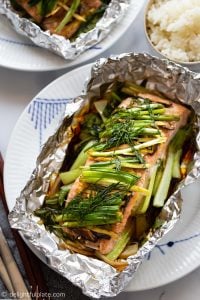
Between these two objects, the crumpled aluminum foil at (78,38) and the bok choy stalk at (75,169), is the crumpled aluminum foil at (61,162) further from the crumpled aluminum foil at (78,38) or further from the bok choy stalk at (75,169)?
the crumpled aluminum foil at (78,38)

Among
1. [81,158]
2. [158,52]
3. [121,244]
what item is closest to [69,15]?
[158,52]

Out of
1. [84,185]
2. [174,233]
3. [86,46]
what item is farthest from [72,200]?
[86,46]

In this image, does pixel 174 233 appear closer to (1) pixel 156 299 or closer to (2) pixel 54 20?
(1) pixel 156 299

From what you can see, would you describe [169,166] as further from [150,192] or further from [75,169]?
[75,169]

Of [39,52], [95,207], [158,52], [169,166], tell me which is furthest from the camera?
[39,52]

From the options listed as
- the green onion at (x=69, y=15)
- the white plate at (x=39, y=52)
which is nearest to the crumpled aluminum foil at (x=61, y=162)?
the white plate at (x=39, y=52)

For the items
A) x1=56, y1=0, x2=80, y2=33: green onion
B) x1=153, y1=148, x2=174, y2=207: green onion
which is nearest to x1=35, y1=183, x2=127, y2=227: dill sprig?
x1=153, y1=148, x2=174, y2=207: green onion

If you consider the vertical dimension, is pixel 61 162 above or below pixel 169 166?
below

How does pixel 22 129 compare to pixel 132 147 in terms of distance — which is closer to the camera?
pixel 132 147
